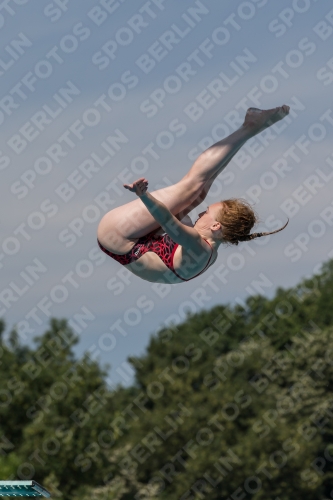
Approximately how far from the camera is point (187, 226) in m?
8.60

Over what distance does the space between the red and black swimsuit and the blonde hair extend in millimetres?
322

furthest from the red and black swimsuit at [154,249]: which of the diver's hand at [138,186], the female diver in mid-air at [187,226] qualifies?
the diver's hand at [138,186]

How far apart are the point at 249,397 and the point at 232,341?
823cm

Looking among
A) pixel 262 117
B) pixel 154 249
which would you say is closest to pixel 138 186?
pixel 154 249

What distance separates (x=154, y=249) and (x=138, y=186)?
1205mm

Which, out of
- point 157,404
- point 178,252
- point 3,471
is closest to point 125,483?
point 157,404

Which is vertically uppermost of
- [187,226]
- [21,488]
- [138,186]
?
[138,186]

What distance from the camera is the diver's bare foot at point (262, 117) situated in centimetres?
882

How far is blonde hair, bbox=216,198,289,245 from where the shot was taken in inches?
353

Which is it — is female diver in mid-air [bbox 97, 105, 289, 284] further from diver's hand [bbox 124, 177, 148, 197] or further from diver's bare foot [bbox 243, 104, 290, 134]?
diver's hand [bbox 124, 177, 148, 197]

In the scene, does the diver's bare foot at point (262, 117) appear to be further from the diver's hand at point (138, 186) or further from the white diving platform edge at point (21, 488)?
the white diving platform edge at point (21, 488)

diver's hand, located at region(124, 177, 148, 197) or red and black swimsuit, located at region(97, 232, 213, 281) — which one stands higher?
diver's hand, located at region(124, 177, 148, 197)

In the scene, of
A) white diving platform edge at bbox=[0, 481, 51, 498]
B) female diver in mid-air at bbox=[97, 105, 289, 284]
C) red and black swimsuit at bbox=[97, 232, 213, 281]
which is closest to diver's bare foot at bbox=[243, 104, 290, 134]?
female diver in mid-air at bbox=[97, 105, 289, 284]

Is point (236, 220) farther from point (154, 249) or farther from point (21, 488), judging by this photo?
point (21, 488)
